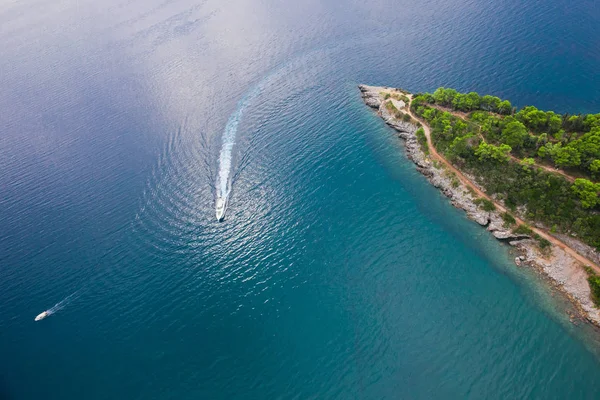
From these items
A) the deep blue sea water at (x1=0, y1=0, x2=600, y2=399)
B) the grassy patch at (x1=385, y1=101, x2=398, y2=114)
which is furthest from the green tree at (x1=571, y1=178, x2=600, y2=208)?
the grassy patch at (x1=385, y1=101, x2=398, y2=114)

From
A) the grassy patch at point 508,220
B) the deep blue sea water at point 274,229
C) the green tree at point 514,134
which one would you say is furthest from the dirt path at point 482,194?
the green tree at point 514,134

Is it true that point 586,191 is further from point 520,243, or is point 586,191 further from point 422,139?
point 422,139

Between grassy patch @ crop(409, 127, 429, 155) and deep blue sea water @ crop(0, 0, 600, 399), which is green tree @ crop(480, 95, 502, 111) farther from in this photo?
grassy patch @ crop(409, 127, 429, 155)

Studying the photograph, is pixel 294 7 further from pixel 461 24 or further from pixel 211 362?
pixel 211 362

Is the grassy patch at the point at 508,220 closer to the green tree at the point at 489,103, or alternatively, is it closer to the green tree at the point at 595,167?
the green tree at the point at 595,167

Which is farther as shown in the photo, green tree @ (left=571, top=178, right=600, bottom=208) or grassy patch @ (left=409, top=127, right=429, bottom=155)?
grassy patch @ (left=409, top=127, right=429, bottom=155)
